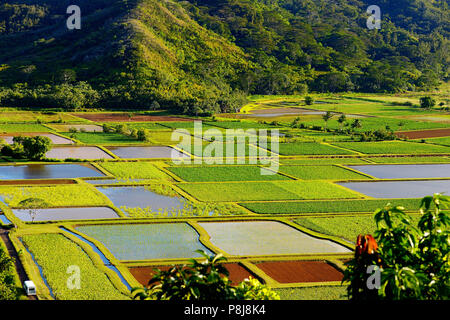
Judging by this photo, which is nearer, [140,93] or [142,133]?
[142,133]

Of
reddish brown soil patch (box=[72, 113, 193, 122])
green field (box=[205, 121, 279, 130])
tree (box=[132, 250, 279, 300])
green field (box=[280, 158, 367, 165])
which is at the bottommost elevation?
green field (box=[280, 158, 367, 165])

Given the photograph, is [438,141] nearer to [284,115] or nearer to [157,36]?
[284,115]

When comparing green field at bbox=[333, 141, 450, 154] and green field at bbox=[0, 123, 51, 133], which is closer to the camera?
green field at bbox=[333, 141, 450, 154]

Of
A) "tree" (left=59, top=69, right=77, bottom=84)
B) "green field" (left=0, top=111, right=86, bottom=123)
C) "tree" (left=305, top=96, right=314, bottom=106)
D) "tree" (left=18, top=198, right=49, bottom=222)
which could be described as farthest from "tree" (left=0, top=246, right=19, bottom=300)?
"tree" (left=305, top=96, right=314, bottom=106)

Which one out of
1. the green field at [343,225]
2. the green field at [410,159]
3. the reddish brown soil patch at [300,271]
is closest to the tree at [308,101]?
the green field at [410,159]

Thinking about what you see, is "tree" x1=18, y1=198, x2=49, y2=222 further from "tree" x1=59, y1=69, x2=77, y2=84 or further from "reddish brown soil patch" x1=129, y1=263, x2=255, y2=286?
"tree" x1=59, y1=69, x2=77, y2=84

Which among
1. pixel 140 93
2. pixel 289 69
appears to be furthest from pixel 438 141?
pixel 289 69

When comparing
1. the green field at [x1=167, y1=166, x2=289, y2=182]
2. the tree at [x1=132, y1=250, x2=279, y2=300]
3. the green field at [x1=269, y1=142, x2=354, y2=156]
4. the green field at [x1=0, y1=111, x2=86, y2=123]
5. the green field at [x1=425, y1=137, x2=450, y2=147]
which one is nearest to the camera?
the tree at [x1=132, y1=250, x2=279, y2=300]
